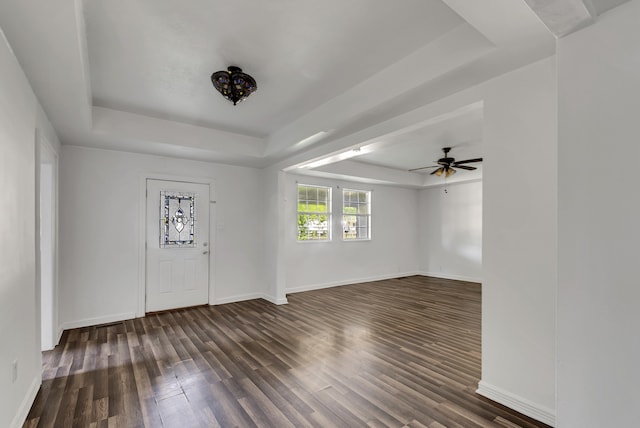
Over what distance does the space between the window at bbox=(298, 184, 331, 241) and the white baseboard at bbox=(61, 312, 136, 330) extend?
3249mm

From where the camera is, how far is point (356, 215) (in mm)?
7477

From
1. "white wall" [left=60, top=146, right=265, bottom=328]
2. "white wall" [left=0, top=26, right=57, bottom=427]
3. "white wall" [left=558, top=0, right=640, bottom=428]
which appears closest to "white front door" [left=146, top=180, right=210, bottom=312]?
"white wall" [left=60, top=146, right=265, bottom=328]

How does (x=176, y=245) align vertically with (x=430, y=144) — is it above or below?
below

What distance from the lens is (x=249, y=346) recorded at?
3.42 meters

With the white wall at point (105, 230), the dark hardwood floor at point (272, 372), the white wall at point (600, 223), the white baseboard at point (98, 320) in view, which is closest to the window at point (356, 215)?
the dark hardwood floor at point (272, 372)

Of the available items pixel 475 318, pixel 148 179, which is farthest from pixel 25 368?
pixel 475 318

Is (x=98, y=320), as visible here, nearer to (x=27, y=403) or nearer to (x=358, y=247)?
(x=27, y=403)

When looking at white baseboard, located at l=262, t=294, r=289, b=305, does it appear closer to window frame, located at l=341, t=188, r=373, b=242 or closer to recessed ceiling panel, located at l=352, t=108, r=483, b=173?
window frame, located at l=341, t=188, r=373, b=242

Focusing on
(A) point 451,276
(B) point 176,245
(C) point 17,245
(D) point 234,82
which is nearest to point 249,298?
(B) point 176,245

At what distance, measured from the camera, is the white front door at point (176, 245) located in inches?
187

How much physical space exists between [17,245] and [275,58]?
2349 millimetres

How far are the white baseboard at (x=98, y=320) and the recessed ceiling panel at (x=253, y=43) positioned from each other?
2.93 m

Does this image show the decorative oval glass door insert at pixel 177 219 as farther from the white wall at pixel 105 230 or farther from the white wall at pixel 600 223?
the white wall at pixel 600 223

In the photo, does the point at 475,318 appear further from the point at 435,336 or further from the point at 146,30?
the point at 146,30
